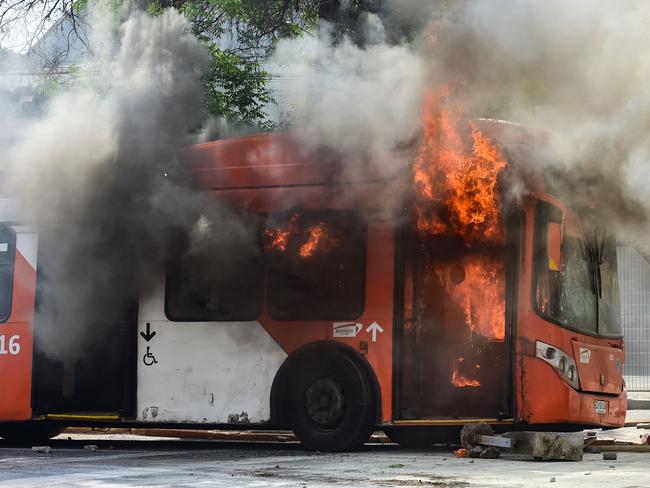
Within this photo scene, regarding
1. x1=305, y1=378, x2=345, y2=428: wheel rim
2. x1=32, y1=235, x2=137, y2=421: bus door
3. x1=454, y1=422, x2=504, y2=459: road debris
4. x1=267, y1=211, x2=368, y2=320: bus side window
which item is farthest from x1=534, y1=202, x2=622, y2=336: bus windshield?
x1=32, y1=235, x2=137, y2=421: bus door

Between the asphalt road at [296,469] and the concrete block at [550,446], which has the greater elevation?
the concrete block at [550,446]

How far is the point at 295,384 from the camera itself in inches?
467

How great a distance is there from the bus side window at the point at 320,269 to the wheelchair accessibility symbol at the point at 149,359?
1421 millimetres

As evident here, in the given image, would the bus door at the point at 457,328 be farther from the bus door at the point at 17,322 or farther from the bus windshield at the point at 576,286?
the bus door at the point at 17,322

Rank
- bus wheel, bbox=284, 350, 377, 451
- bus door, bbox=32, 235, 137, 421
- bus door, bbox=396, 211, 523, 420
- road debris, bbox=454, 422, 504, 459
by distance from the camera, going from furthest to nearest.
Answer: bus door, bbox=32, 235, 137, 421 < bus wheel, bbox=284, 350, 377, 451 < bus door, bbox=396, 211, 523, 420 < road debris, bbox=454, 422, 504, 459

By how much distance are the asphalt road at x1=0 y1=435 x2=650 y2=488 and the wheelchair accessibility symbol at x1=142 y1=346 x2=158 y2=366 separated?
2.98 ft

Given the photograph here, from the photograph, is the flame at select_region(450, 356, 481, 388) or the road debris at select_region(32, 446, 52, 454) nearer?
the flame at select_region(450, 356, 481, 388)

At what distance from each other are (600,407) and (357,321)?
8.18ft

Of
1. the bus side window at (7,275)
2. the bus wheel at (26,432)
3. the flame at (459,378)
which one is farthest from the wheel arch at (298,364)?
the bus wheel at (26,432)

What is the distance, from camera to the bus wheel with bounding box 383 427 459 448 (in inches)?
501

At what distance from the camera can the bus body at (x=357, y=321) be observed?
36.9 ft

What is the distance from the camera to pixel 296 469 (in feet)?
31.7

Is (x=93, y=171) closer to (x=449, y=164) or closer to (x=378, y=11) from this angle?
(x=449, y=164)

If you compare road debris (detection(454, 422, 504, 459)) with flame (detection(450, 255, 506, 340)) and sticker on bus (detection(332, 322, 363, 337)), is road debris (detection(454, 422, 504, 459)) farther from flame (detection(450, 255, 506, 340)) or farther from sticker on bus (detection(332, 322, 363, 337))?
sticker on bus (detection(332, 322, 363, 337))
